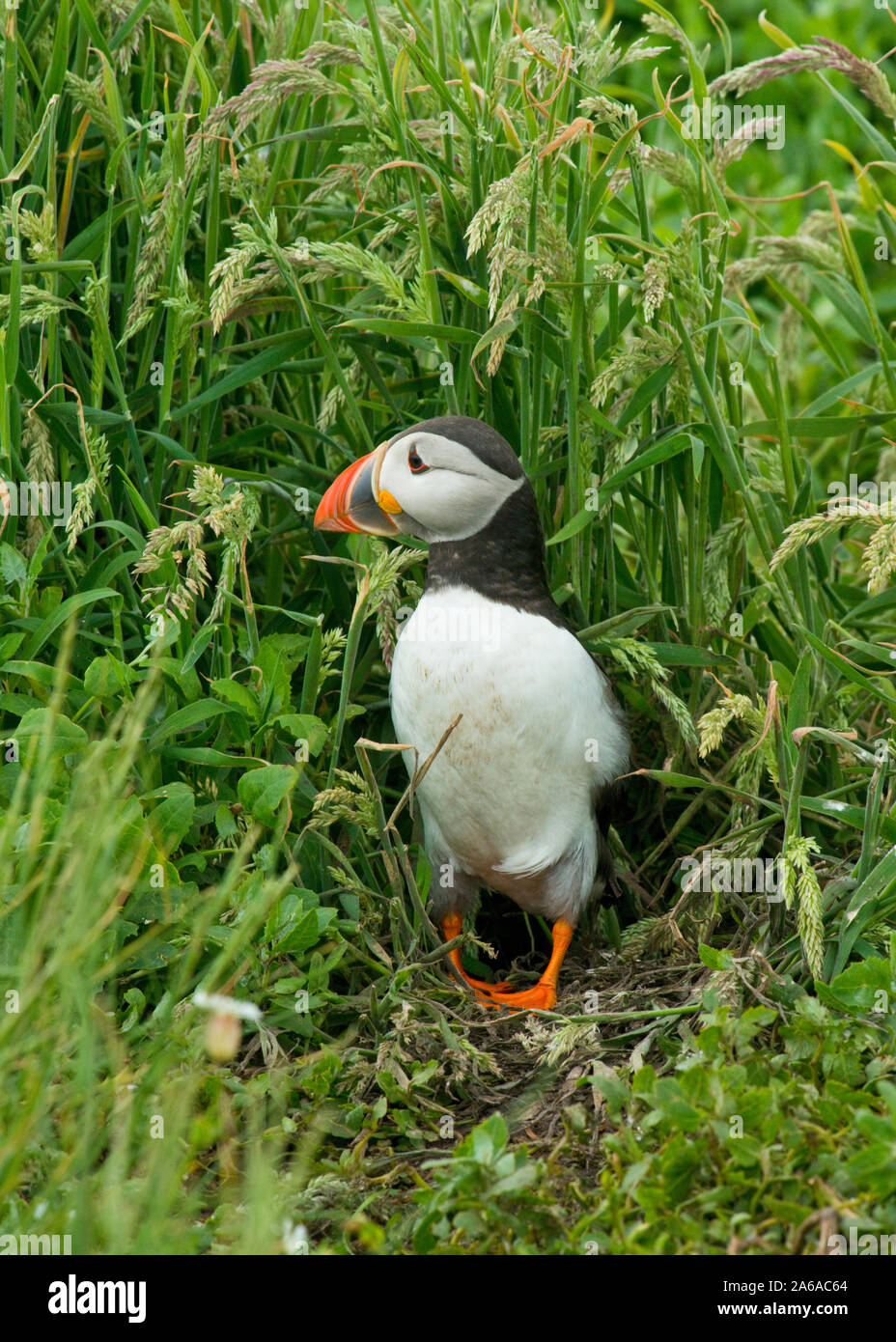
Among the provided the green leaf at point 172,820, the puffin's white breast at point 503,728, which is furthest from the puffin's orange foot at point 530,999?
the green leaf at point 172,820

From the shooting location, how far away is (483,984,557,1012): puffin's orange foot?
3576 mm

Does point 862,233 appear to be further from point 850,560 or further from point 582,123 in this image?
point 582,123

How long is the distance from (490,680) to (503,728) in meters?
0.13

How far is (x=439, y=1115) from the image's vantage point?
3045 millimetres

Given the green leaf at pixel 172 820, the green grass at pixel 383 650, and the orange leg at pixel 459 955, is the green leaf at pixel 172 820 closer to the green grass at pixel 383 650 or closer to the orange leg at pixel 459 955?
the green grass at pixel 383 650

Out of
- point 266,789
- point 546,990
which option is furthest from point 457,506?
point 546,990

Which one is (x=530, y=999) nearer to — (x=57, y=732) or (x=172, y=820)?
(x=172, y=820)

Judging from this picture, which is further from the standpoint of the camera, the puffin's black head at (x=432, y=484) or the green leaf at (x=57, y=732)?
the puffin's black head at (x=432, y=484)

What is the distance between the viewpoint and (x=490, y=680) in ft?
11.3

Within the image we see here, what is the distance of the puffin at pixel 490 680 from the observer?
3457 millimetres

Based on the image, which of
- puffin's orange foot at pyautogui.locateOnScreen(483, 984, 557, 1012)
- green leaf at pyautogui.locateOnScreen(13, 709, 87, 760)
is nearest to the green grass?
green leaf at pyautogui.locateOnScreen(13, 709, 87, 760)

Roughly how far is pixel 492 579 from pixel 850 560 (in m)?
2.04
